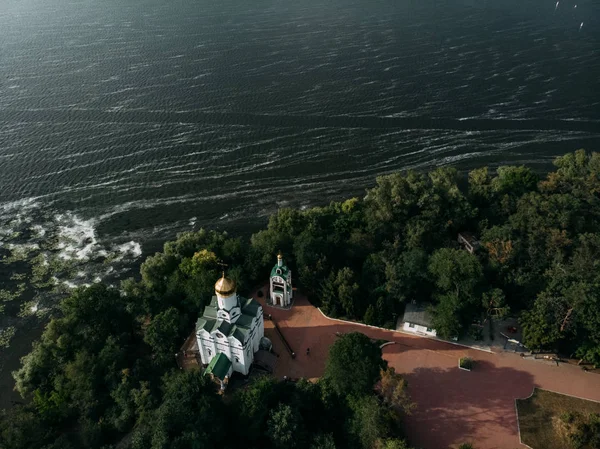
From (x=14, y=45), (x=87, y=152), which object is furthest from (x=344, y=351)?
(x=14, y=45)

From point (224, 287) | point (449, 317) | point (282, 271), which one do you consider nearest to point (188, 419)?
point (224, 287)

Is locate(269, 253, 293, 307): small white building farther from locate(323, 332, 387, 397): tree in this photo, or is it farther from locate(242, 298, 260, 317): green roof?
locate(323, 332, 387, 397): tree

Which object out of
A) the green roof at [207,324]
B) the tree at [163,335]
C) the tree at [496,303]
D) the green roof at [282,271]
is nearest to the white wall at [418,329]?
the tree at [496,303]

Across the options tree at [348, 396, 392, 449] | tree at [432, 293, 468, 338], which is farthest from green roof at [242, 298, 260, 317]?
tree at [432, 293, 468, 338]

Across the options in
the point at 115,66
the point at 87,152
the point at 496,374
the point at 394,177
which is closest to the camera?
the point at 496,374

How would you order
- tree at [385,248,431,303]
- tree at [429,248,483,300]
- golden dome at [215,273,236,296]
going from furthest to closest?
tree at [385,248,431,303]
tree at [429,248,483,300]
golden dome at [215,273,236,296]

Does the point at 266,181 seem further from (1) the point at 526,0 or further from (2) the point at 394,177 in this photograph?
(1) the point at 526,0
